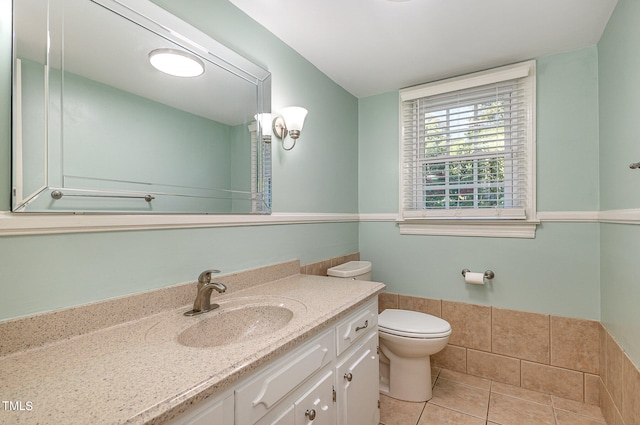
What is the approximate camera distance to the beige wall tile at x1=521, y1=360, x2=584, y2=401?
1865mm

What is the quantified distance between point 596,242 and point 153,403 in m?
2.40

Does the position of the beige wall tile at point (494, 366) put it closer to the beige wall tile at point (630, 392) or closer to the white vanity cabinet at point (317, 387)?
the beige wall tile at point (630, 392)

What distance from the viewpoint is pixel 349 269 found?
7.09 ft

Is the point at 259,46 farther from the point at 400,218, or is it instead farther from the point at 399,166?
the point at 400,218

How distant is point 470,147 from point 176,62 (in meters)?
1.98

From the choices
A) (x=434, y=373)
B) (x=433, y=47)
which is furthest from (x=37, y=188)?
(x=434, y=373)

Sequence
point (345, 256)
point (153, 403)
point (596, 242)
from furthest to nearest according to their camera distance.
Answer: point (345, 256)
point (596, 242)
point (153, 403)

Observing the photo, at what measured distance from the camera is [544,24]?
165 cm

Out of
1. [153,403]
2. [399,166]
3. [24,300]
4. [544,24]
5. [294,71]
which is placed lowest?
[153,403]

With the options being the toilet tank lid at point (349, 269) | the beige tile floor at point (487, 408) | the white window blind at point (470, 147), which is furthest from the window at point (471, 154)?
the beige tile floor at point (487, 408)

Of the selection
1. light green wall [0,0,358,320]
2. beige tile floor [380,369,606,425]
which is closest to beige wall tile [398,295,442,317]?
beige tile floor [380,369,606,425]

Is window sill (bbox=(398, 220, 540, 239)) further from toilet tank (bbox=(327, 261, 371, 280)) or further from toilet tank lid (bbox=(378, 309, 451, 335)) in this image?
toilet tank lid (bbox=(378, 309, 451, 335))

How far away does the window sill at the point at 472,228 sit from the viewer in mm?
2014

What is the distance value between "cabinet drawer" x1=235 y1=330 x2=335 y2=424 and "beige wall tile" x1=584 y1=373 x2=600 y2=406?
1.82 metres
